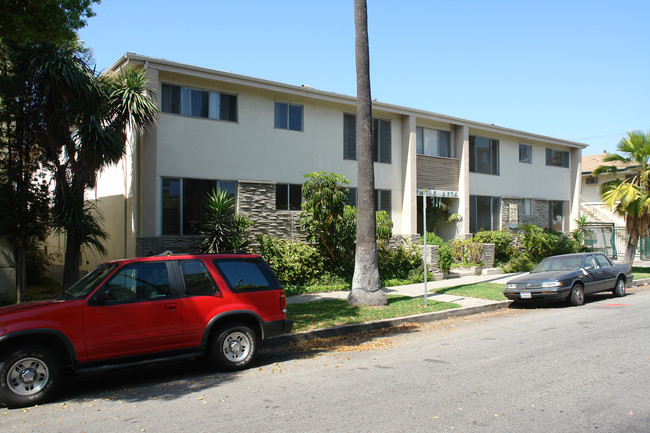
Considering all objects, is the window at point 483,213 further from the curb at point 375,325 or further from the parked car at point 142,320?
the parked car at point 142,320

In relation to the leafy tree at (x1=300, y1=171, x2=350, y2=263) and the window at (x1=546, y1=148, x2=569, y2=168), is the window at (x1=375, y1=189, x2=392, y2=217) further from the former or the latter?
the window at (x1=546, y1=148, x2=569, y2=168)

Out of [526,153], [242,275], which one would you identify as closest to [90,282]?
[242,275]

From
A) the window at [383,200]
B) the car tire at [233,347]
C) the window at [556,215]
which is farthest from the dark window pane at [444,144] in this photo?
the car tire at [233,347]

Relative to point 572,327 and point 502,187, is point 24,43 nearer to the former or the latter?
point 572,327

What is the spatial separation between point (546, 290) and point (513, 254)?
33.9 ft

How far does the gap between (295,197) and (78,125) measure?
7.42 meters

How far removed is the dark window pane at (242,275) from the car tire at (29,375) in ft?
7.85

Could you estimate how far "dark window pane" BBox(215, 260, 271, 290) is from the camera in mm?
7418

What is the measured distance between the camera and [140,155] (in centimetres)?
1416

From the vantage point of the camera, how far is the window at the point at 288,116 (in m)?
16.8

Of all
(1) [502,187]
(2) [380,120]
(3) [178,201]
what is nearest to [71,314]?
(3) [178,201]

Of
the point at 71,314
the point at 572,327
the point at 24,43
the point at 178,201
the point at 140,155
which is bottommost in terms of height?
the point at 572,327

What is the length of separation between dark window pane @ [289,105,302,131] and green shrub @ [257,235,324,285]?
4114 mm

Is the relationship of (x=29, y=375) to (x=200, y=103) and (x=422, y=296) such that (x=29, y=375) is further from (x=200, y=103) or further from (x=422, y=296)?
(x=200, y=103)
